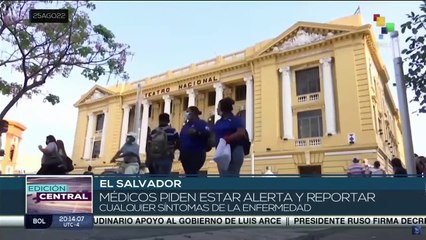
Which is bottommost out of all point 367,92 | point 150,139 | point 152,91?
point 150,139

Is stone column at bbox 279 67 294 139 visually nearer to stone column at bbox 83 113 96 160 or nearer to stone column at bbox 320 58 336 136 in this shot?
stone column at bbox 320 58 336 136

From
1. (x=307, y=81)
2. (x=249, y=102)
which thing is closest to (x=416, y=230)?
(x=307, y=81)

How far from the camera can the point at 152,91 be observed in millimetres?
28688

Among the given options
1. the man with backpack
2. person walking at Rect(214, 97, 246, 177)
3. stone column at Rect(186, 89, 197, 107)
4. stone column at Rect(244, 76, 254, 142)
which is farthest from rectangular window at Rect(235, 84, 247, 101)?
person walking at Rect(214, 97, 246, 177)

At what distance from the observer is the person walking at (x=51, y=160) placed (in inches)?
215

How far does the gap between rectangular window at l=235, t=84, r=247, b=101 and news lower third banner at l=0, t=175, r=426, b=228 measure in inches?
873

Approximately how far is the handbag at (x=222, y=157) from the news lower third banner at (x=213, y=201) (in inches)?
43.4

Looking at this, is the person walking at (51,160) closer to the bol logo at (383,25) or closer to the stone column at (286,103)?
the bol logo at (383,25)

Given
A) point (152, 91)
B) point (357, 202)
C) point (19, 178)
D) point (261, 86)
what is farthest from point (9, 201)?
point (152, 91)

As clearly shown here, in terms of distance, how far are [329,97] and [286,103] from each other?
2527mm

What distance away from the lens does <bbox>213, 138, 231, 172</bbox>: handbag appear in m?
4.42

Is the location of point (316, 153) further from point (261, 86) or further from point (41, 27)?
point (41, 27)

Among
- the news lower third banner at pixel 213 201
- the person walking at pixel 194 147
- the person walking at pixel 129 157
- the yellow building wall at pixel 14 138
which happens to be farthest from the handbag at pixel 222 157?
the yellow building wall at pixel 14 138

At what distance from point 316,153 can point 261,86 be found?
543 centimetres
